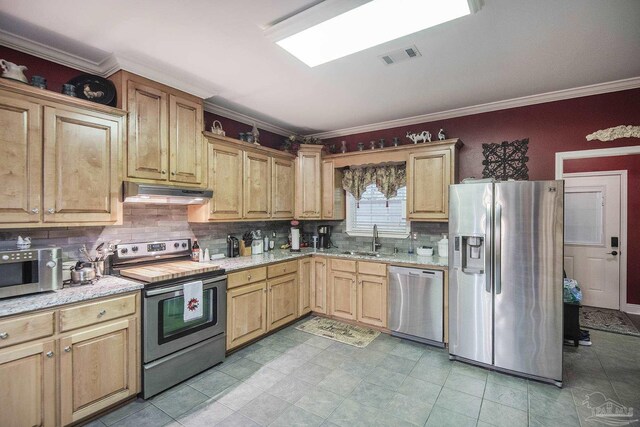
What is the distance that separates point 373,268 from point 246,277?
1505 mm

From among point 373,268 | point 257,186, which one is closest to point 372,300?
point 373,268

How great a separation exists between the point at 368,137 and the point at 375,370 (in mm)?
3121

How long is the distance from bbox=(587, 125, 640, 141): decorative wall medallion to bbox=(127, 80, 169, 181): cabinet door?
170 inches

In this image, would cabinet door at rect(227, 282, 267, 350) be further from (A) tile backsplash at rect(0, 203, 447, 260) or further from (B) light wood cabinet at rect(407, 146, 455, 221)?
(B) light wood cabinet at rect(407, 146, 455, 221)

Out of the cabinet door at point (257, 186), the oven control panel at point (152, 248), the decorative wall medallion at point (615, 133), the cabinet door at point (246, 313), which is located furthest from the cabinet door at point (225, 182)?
the decorative wall medallion at point (615, 133)

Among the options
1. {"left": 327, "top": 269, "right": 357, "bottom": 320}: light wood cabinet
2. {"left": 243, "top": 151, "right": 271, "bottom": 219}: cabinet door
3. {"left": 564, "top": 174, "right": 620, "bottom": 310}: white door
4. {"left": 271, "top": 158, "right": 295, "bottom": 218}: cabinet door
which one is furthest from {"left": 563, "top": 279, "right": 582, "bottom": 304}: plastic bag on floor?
{"left": 243, "top": 151, "right": 271, "bottom": 219}: cabinet door

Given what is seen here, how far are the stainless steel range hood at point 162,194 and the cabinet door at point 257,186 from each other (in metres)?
0.60

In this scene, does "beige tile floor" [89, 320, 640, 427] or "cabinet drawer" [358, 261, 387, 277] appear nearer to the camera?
"beige tile floor" [89, 320, 640, 427]

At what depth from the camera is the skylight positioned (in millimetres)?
1806

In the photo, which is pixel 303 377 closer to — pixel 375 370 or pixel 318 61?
pixel 375 370

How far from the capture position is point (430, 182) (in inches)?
144

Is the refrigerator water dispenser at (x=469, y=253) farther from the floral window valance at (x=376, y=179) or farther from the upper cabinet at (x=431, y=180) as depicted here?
the floral window valance at (x=376, y=179)

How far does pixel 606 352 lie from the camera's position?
2.99 m

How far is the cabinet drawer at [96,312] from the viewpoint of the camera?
76.9 inches
